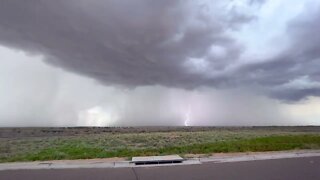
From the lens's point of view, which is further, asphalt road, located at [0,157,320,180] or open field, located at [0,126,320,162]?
open field, located at [0,126,320,162]

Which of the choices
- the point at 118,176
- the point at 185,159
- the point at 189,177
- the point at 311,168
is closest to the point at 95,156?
the point at 185,159

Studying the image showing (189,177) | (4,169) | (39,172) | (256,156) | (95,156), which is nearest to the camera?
(189,177)

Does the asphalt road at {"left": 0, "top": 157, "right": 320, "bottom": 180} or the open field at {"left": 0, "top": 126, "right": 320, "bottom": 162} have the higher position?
the open field at {"left": 0, "top": 126, "right": 320, "bottom": 162}

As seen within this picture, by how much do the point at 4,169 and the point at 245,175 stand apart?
337 inches

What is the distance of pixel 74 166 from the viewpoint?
521 inches

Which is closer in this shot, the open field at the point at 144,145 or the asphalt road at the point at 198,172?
the asphalt road at the point at 198,172

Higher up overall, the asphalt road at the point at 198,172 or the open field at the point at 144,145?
the open field at the point at 144,145

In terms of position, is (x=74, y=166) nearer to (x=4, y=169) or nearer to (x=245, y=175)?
(x=4, y=169)

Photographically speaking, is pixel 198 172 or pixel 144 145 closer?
pixel 198 172

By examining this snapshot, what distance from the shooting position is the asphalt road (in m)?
10.5

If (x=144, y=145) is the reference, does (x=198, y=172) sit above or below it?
below

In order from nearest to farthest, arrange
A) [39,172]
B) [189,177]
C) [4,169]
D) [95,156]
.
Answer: [189,177], [39,172], [4,169], [95,156]

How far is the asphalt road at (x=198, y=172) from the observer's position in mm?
10461

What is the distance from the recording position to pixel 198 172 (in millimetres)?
11320
